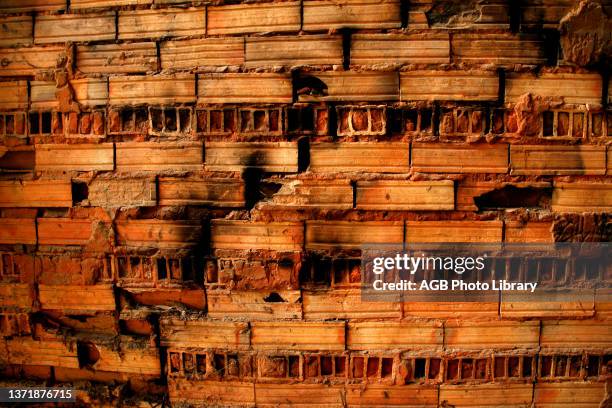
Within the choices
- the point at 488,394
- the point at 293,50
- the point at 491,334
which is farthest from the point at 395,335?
the point at 293,50

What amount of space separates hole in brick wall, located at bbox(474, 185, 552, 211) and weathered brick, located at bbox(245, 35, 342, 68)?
1195mm

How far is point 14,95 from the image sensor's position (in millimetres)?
2385

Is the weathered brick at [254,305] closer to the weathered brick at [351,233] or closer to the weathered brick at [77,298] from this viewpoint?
the weathered brick at [351,233]

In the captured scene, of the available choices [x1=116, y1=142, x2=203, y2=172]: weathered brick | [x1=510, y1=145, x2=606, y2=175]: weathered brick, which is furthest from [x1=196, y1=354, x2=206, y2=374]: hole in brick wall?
[x1=510, y1=145, x2=606, y2=175]: weathered brick

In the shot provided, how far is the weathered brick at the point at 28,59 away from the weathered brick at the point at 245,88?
976mm

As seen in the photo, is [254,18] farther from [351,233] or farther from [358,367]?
[358,367]

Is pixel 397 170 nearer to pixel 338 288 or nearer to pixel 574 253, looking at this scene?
pixel 338 288

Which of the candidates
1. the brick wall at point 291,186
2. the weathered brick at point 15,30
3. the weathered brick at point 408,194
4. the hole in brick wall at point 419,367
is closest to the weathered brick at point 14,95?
the brick wall at point 291,186

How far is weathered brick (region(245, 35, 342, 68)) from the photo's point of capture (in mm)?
2211

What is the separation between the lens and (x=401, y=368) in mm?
2305

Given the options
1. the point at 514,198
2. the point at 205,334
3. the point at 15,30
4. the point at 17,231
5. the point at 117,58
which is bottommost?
the point at 205,334

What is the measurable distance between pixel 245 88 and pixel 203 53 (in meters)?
0.34

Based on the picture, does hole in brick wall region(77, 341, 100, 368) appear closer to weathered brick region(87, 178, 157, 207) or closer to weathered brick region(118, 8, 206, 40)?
weathered brick region(87, 178, 157, 207)

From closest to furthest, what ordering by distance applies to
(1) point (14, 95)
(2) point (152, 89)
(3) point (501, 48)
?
(3) point (501, 48) < (2) point (152, 89) < (1) point (14, 95)
